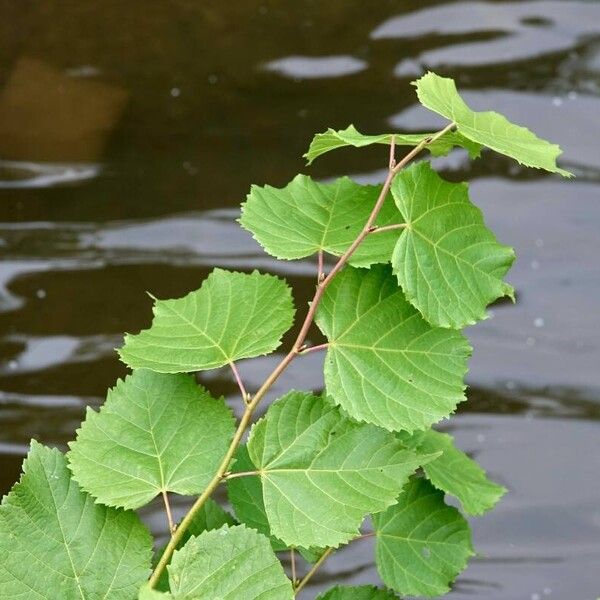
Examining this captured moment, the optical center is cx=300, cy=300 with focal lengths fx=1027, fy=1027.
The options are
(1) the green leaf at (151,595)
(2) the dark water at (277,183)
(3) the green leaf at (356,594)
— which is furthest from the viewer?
(2) the dark water at (277,183)

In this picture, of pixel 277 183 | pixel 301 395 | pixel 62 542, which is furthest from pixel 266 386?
pixel 277 183

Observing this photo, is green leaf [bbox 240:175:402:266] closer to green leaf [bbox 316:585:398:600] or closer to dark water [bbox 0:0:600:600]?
green leaf [bbox 316:585:398:600]

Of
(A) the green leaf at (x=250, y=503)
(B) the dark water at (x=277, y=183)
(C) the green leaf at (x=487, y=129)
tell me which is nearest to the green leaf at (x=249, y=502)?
(A) the green leaf at (x=250, y=503)

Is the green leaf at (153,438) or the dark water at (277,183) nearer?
the green leaf at (153,438)

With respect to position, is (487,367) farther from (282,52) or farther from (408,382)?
(408,382)

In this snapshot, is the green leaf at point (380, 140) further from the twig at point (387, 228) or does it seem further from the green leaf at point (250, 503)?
the green leaf at point (250, 503)

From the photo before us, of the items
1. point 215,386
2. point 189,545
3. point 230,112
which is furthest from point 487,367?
point 189,545
